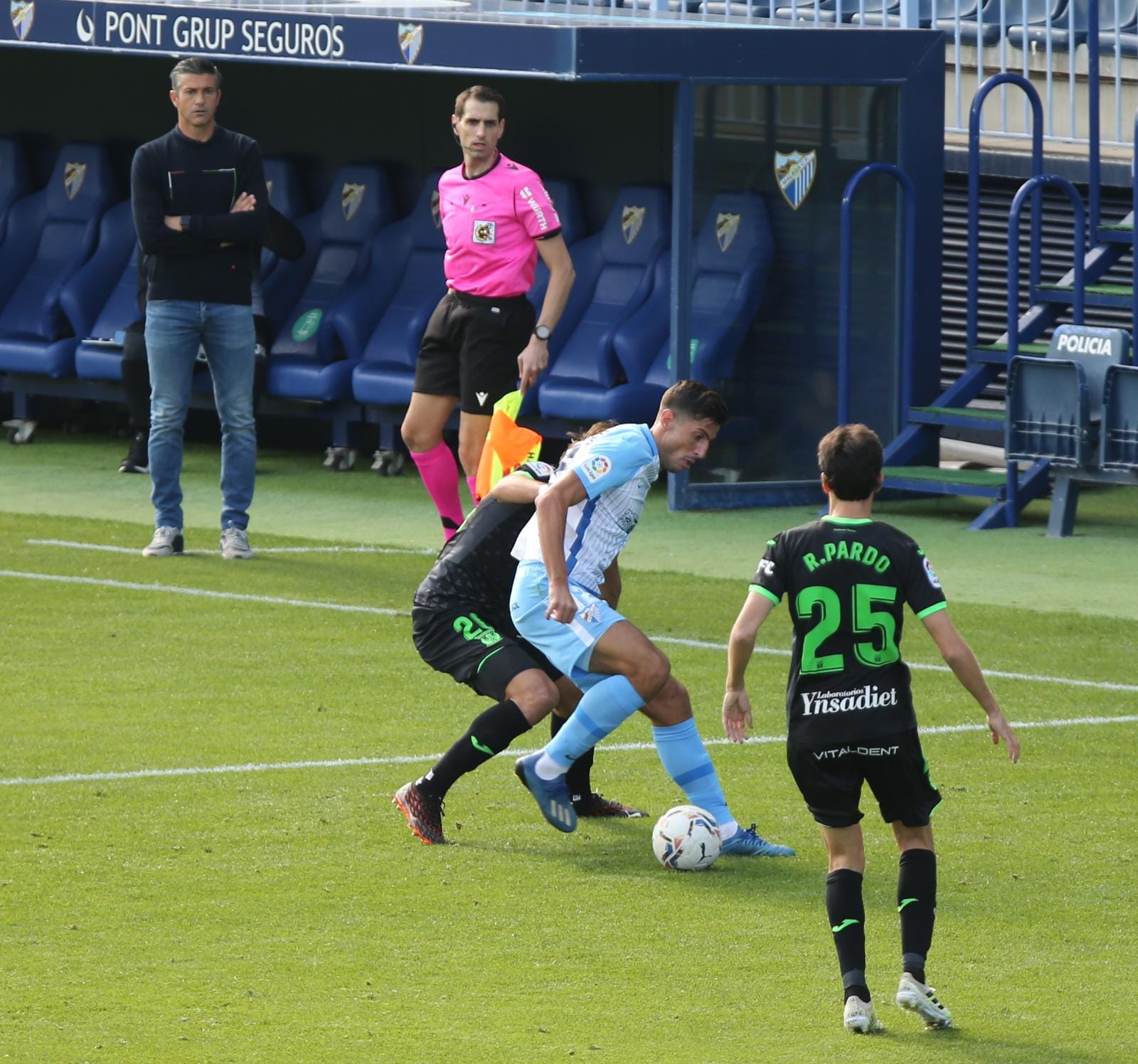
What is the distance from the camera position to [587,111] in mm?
16703

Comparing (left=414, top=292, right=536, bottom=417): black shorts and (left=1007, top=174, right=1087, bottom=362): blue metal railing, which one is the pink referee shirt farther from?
(left=1007, top=174, right=1087, bottom=362): blue metal railing

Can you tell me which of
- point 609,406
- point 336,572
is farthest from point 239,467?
point 609,406

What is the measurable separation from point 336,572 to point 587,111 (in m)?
5.70

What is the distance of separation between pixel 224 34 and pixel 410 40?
1476mm

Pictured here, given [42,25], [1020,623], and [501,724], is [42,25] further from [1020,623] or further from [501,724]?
[501,724]

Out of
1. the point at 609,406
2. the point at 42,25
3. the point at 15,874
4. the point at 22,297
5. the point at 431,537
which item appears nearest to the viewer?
the point at 15,874

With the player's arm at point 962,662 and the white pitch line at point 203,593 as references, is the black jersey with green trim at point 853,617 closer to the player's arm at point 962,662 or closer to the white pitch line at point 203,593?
the player's arm at point 962,662

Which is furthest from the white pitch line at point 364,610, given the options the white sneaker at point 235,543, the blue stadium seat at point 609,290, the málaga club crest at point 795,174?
the málaga club crest at point 795,174

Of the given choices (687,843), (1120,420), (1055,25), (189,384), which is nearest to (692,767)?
(687,843)

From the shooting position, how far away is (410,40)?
14195 millimetres

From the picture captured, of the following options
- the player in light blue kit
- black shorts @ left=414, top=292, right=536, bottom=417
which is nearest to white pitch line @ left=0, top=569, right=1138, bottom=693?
black shorts @ left=414, top=292, right=536, bottom=417

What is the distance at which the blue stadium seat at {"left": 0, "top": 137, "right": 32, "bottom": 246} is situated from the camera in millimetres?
19281

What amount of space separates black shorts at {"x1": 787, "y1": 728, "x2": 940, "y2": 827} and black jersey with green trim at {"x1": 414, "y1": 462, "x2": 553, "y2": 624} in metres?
1.83

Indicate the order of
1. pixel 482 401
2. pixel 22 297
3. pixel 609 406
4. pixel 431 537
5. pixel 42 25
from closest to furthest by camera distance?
pixel 482 401, pixel 431 537, pixel 609 406, pixel 42 25, pixel 22 297
